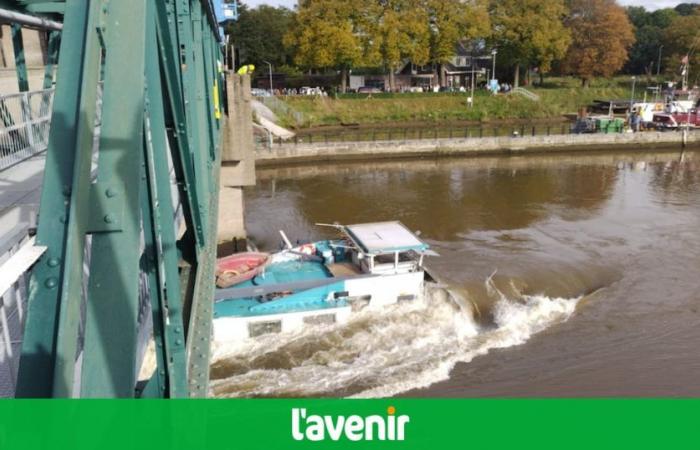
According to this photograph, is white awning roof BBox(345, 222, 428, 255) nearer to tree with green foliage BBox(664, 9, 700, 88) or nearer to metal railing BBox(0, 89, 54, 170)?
metal railing BBox(0, 89, 54, 170)

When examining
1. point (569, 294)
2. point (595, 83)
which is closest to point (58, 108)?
point (569, 294)

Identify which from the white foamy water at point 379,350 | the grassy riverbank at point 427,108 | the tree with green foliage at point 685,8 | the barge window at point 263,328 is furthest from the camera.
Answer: the tree with green foliage at point 685,8

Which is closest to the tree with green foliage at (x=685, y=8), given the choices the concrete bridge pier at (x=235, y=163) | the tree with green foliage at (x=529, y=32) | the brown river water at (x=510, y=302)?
the tree with green foliage at (x=529, y=32)

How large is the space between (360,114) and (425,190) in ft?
80.5

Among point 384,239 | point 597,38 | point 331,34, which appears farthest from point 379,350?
point 597,38

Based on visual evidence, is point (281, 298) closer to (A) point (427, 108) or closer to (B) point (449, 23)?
(A) point (427, 108)

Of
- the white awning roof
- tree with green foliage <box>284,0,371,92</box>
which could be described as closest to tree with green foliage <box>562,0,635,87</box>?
tree with green foliage <box>284,0,371,92</box>

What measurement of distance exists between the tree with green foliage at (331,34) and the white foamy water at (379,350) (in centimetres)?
3925

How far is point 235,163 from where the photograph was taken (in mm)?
18188

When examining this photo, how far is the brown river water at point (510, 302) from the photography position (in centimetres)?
1123

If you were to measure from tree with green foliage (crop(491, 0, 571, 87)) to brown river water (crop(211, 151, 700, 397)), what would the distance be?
110 feet

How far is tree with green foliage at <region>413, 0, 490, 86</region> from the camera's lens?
5403 centimetres

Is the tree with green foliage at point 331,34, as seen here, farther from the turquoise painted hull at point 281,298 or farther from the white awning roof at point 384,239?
the turquoise painted hull at point 281,298

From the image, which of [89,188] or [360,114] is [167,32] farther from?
[360,114]
